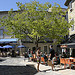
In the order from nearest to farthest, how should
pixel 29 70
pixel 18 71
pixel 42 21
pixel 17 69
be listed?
pixel 18 71 < pixel 29 70 < pixel 17 69 < pixel 42 21

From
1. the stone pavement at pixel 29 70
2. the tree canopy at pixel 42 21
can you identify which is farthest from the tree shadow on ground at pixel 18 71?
the tree canopy at pixel 42 21

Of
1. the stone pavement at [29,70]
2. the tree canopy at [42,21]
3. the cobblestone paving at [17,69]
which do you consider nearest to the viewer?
the stone pavement at [29,70]

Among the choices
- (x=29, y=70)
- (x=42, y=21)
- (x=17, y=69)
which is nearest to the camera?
(x=29, y=70)

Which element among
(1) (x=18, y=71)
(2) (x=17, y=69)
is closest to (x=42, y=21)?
(2) (x=17, y=69)

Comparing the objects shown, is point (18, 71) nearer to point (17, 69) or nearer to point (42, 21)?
point (17, 69)

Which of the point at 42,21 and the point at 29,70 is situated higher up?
the point at 42,21

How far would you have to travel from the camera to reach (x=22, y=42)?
33406 millimetres

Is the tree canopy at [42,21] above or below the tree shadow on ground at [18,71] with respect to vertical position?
above

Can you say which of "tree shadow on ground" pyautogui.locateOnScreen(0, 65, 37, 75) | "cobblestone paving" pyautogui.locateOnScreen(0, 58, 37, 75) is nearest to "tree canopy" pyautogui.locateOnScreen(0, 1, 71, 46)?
Result: "cobblestone paving" pyautogui.locateOnScreen(0, 58, 37, 75)

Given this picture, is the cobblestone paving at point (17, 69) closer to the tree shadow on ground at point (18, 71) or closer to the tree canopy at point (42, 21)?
the tree shadow on ground at point (18, 71)

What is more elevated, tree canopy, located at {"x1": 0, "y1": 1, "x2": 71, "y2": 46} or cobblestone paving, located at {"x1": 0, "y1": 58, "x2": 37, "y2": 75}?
tree canopy, located at {"x1": 0, "y1": 1, "x2": 71, "y2": 46}

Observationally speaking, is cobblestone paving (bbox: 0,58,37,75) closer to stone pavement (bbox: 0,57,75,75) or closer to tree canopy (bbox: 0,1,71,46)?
stone pavement (bbox: 0,57,75,75)

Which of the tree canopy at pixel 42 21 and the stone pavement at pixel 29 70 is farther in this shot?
the tree canopy at pixel 42 21

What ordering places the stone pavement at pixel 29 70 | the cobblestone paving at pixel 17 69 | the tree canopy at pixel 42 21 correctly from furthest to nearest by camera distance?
the tree canopy at pixel 42 21 → the cobblestone paving at pixel 17 69 → the stone pavement at pixel 29 70
